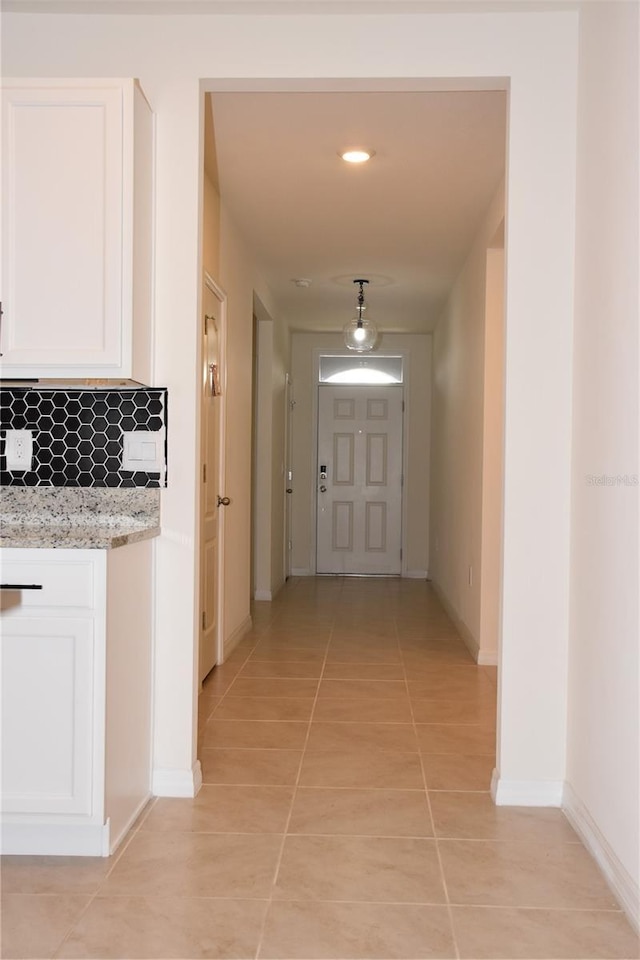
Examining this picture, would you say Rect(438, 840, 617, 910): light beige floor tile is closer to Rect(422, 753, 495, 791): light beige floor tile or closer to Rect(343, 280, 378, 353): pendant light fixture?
Rect(422, 753, 495, 791): light beige floor tile

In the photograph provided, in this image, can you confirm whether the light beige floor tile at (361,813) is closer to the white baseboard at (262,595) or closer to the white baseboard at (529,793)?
the white baseboard at (529,793)

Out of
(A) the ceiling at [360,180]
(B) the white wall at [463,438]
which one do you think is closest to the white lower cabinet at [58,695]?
Result: (A) the ceiling at [360,180]

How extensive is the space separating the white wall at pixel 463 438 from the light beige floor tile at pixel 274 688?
1.22 metres

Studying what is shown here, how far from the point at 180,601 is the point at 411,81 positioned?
192cm

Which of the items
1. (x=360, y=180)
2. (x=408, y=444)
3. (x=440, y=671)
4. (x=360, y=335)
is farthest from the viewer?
(x=408, y=444)

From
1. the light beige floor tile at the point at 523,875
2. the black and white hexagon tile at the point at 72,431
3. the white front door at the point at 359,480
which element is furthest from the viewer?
the white front door at the point at 359,480

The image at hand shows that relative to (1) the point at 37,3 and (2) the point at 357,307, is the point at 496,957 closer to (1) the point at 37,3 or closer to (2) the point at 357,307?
(1) the point at 37,3

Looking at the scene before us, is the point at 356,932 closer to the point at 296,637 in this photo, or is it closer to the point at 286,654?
the point at 286,654

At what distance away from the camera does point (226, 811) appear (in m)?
2.84

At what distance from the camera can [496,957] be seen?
1992 millimetres

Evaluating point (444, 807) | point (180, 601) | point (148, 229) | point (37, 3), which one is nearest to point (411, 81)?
point (148, 229)

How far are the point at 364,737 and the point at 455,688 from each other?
1.03m

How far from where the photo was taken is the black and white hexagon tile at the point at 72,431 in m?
3.05

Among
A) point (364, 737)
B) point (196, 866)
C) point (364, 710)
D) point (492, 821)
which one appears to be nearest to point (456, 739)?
point (364, 737)
